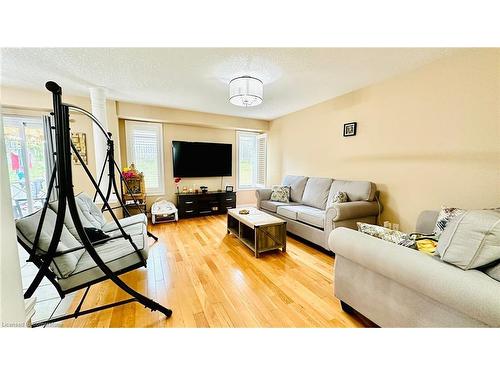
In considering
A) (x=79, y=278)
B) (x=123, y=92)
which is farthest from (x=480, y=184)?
(x=123, y=92)

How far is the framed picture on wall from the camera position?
3.02m

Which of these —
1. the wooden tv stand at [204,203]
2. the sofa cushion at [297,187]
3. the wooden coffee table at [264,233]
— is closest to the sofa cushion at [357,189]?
the sofa cushion at [297,187]

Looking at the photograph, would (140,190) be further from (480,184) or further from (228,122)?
(480,184)

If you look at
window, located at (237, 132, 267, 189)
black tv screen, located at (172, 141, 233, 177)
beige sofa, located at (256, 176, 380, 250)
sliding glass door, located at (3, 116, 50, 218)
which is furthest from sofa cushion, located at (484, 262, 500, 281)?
sliding glass door, located at (3, 116, 50, 218)

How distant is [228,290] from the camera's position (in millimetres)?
1804

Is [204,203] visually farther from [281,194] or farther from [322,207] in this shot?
[322,207]

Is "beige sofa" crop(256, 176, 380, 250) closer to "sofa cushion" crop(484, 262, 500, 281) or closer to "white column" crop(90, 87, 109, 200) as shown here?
"sofa cushion" crop(484, 262, 500, 281)

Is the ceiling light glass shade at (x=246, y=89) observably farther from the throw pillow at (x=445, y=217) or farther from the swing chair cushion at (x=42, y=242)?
the throw pillow at (x=445, y=217)

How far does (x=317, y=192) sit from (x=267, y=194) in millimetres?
1026

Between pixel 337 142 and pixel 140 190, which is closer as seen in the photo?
pixel 337 142

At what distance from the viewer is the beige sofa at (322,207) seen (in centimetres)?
243

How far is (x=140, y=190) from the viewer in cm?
390
